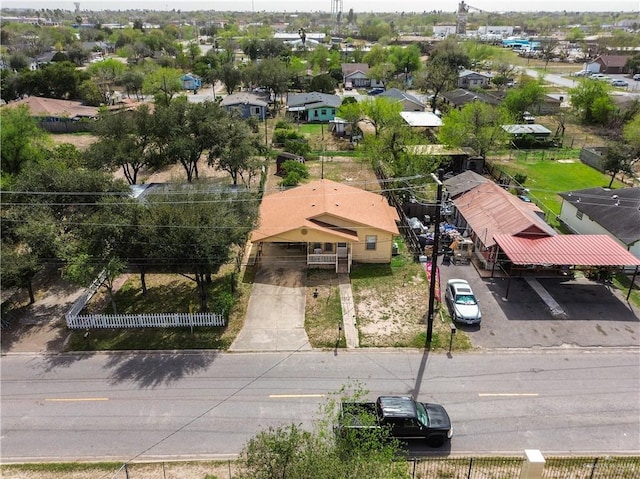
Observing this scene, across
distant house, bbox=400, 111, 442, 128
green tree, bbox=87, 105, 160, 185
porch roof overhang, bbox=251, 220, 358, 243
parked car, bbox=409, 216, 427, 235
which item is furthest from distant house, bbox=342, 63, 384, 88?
porch roof overhang, bbox=251, 220, 358, 243

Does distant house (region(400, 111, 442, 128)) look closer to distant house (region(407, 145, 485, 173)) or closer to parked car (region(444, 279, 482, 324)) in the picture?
distant house (region(407, 145, 485, 173))

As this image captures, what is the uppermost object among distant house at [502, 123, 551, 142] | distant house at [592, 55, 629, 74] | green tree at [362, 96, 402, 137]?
distant house at [592, 55, 629, 74]

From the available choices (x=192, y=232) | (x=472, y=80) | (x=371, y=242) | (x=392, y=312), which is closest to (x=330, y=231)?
(x=371, y=242)

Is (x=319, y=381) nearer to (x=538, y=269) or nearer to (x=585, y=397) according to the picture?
(x=585, y=397)

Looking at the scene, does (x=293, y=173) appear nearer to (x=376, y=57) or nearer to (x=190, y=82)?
(x=190, y=82)

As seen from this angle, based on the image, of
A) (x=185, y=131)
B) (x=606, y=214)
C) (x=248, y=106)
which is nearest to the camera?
(x=606, y=214)

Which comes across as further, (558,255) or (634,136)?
(634,136)

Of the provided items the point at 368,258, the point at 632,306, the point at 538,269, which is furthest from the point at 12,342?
the point at 632,306
